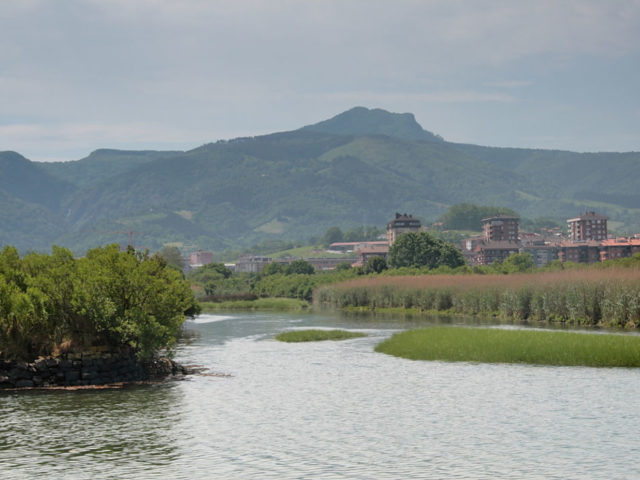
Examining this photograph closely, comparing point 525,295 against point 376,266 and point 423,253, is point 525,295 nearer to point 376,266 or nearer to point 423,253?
point 376,266

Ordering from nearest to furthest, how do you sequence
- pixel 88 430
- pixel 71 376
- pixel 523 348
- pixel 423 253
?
pixel 88 430, pixel 71 376, pixel 523 348, pixel 423 253

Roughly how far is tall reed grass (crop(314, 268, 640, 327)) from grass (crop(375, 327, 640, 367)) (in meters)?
20.0

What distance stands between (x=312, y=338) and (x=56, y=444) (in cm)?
4609

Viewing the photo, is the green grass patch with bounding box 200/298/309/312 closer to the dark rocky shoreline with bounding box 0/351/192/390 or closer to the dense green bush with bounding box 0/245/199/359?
the dense green bush with bounding box 0/245/199/359

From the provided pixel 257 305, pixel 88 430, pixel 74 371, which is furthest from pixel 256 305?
pixel 88 430

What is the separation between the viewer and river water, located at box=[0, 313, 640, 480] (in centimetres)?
2892

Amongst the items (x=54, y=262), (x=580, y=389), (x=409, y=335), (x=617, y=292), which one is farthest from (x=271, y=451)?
(x=617, y=292)

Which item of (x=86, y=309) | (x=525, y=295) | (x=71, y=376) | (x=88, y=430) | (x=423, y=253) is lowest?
(x=88, y=430)

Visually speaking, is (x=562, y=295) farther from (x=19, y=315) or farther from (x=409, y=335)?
(x=19, y=315)

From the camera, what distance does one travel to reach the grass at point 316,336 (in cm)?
7781

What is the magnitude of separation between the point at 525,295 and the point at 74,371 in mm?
60166

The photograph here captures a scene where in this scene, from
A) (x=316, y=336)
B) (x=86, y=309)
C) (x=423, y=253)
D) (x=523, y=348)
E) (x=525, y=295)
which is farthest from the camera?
(x=423, y=253)

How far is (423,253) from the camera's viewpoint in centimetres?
19162

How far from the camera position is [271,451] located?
1248 inches
